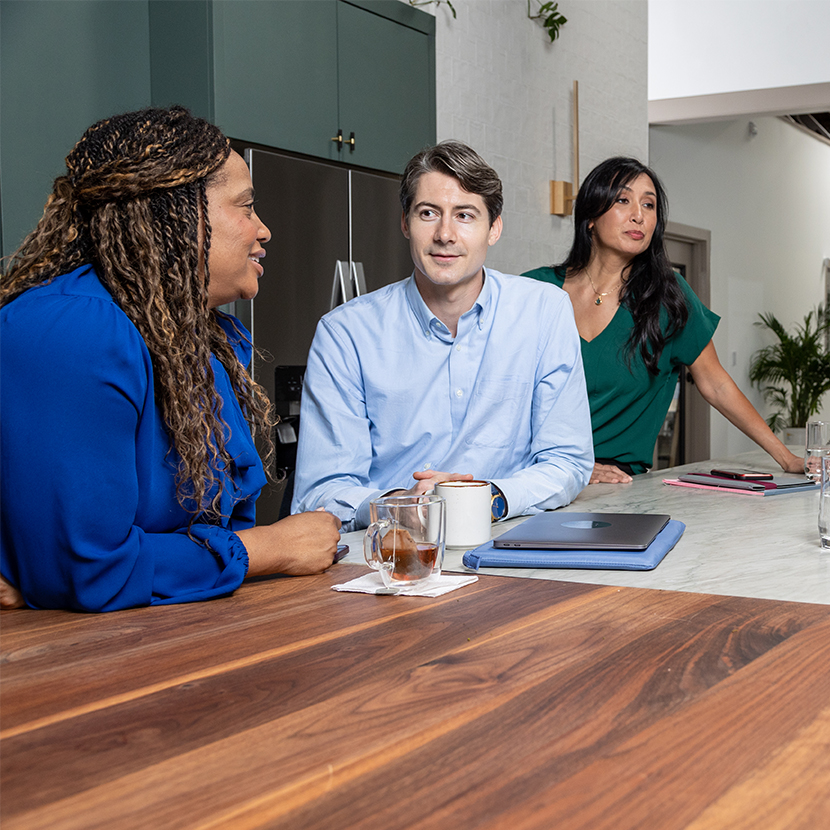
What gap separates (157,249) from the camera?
120cm

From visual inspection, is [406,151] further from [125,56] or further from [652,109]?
[652,109]

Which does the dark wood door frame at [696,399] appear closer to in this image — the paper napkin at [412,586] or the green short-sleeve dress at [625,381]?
the green short-sleeve dress at [625,381]

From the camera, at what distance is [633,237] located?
8.32ft

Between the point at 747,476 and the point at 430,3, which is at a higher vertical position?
the point at 430,3

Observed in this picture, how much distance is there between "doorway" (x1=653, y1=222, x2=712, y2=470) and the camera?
710cm

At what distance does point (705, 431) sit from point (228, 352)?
648 cm

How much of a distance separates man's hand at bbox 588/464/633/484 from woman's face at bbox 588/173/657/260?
2.14ft

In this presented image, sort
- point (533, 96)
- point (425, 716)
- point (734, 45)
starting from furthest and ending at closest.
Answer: point (734, 45), point (533, 96), point (425, 716)

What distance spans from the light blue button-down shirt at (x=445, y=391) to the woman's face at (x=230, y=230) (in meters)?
0.55

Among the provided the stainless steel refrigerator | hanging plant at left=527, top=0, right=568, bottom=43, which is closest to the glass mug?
the stainless steel refrigerator

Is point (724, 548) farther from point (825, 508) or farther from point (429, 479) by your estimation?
point (429, 479)

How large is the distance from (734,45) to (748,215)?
9.39 ft

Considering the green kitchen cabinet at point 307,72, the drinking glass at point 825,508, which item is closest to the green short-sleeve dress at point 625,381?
the drinking glass at point 825,508

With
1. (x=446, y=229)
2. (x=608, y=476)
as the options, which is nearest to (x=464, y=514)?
(x=446, y=229)
